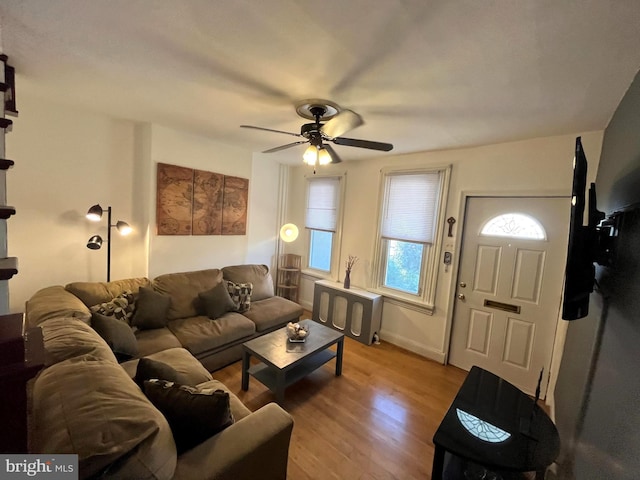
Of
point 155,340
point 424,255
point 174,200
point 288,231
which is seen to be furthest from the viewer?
point 288,231

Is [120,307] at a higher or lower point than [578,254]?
lower

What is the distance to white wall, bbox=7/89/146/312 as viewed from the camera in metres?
2.50

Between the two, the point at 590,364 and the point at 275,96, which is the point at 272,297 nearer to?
the point at 275,96

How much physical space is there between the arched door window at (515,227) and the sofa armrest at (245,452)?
8.82 ft

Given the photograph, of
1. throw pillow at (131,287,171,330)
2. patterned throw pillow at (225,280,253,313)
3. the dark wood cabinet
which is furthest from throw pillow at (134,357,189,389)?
patterned throw pillow at (225,280,253,313)

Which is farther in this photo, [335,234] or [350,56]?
[335,234]

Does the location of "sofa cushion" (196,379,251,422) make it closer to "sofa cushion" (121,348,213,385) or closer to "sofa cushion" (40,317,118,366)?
"sofa cushion" (121,348,213,385)

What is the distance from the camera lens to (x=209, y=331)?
270 cm

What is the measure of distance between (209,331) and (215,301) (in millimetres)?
376

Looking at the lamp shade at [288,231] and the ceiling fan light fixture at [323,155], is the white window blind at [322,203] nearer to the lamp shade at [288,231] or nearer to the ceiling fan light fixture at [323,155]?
the lamp shade at [288,231]

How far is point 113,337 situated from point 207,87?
195cm

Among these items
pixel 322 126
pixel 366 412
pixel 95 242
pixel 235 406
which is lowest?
pixel 366 412

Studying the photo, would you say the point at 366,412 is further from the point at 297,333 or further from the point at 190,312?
the point at 190,312

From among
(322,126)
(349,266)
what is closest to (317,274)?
(349,266)
